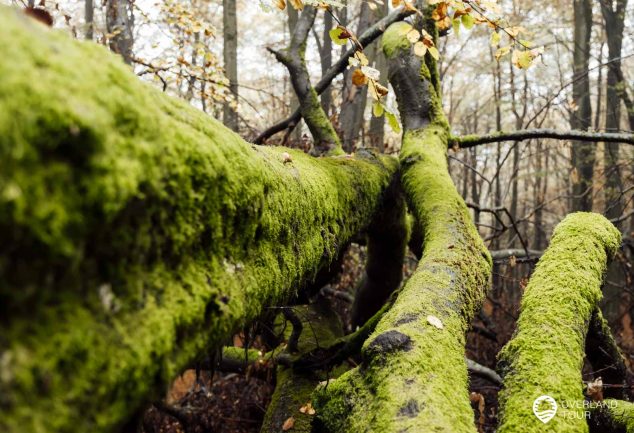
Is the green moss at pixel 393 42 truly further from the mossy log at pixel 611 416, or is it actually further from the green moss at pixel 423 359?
the mossy log at pixel 611 416

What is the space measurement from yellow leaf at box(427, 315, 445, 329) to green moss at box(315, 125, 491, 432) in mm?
18

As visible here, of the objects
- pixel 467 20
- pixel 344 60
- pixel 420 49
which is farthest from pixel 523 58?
pixel 344 60

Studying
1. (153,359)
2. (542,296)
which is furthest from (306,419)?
(153,359)

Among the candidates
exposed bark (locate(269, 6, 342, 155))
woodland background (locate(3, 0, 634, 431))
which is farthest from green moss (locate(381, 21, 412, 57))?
exposed bark (locate(269, 6, 342, 155))

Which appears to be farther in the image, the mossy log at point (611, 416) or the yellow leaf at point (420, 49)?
the yellow leaf at point (420, 49)

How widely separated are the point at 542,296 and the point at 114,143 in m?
2.24

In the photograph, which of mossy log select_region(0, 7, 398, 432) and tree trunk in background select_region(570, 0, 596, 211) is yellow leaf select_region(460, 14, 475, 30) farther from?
tree trunk in background select_region(570, 0, 596, 211)

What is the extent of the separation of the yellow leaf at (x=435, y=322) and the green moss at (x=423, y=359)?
0.02 meters

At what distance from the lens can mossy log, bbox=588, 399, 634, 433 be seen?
2.29m

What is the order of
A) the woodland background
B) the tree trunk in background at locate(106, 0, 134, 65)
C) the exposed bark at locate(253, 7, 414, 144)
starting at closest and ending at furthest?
1. the exposed bark at locate(253, 7, 414, 144)
2. the woodland background
3. the tree trunk in background at locate(106, 0, 134, 65)

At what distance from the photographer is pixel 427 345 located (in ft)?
5.81

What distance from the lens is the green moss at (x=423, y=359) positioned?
1.48m

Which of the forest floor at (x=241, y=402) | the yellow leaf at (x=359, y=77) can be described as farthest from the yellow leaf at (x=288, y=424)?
the yellow leaf at (x=359, y=77)

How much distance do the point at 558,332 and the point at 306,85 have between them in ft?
11.5
